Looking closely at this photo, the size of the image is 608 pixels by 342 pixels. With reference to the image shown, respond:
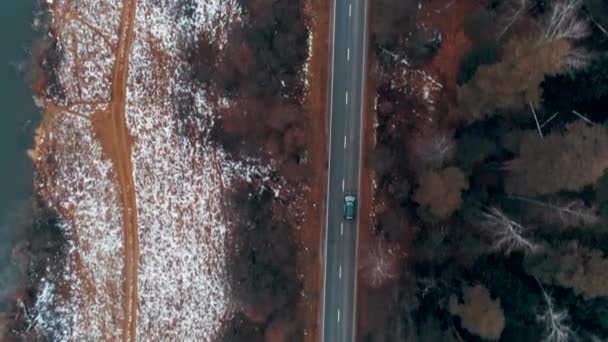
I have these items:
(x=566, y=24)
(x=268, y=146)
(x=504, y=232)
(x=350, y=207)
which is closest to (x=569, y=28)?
(x=566, y=24)

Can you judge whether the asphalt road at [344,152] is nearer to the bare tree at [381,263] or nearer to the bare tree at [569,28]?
the bare tree at [381,263]

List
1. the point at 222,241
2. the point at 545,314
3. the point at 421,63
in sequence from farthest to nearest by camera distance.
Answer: the point at 222,241 < the point at 421,63 < the point at 545,314

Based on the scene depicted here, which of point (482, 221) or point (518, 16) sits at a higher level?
point (518, 16)

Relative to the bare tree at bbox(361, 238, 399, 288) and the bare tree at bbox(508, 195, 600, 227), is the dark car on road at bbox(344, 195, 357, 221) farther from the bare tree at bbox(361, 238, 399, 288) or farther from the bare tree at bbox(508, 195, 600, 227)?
the bare tree at bbox(508, 195, 600, 227)

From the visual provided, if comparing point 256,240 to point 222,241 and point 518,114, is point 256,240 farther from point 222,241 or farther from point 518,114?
point 518,114

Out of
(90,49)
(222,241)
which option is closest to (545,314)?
(222,241)

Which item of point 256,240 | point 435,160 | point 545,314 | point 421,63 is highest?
point 421,63

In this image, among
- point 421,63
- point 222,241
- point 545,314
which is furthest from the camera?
point 222,241
